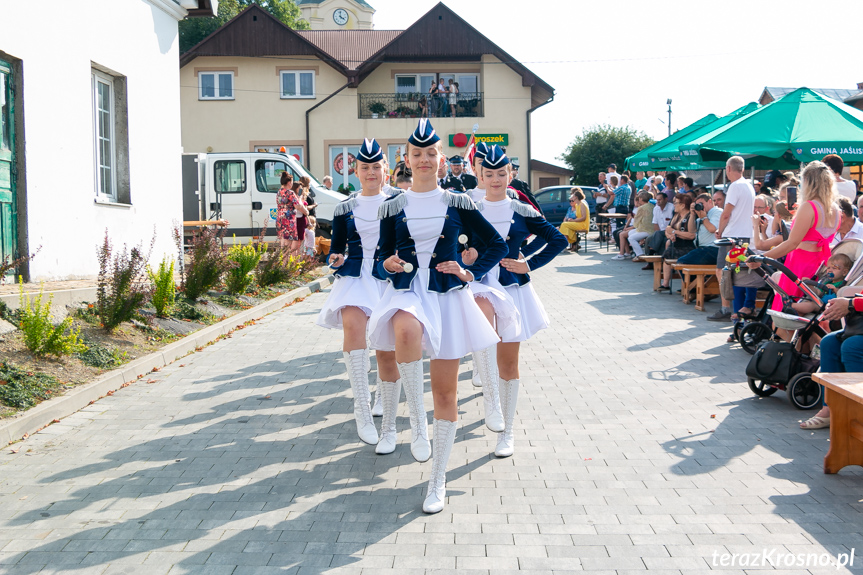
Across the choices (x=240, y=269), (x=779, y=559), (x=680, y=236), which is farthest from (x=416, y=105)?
(x=779, y=559)

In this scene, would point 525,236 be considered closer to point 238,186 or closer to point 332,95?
point 238,186

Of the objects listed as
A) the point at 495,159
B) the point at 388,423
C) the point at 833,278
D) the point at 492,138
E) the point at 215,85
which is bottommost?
the point at 388,423

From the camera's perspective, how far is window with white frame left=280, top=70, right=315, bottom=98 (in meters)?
34.5

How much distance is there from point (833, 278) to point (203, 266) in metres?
7.80

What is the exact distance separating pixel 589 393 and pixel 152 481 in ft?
12.7

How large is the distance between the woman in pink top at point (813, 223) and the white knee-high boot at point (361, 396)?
13.4ft

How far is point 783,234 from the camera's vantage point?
916 centimetres

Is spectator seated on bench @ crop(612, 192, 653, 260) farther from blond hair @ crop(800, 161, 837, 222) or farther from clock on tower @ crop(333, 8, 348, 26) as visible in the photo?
clock on tower @ crop(333, 8, 348, 26)

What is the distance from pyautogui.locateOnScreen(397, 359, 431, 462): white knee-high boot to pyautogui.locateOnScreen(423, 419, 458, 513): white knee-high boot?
0.37 metres

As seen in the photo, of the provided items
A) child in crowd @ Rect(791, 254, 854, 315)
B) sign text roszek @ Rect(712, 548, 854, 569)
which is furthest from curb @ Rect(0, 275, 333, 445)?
child in crowd @ Rect(791, 254, 854, 315)

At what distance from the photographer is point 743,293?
1052cm

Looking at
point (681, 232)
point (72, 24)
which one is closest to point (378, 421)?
point (72, 24)

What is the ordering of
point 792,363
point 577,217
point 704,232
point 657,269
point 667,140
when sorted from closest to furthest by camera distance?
point 792,363, point 704,232, point 657,269, point 667,140, point 577,217

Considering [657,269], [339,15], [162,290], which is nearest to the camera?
[162,290]
